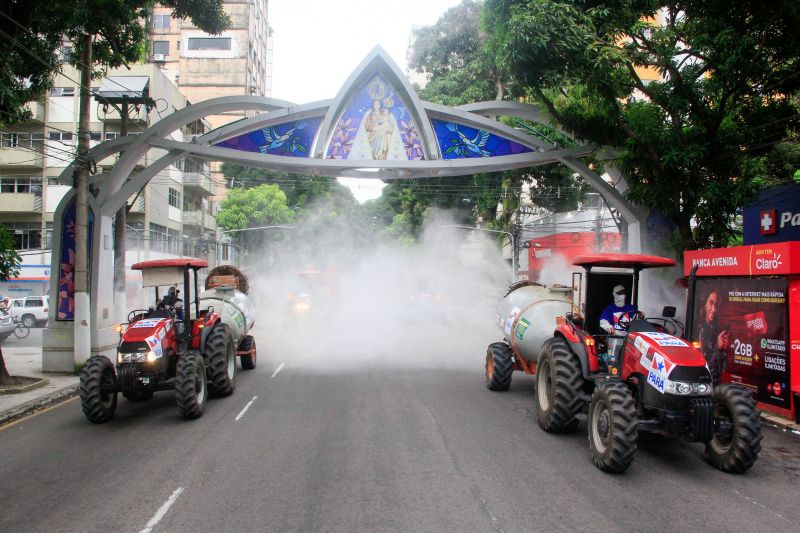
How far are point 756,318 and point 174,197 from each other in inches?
1660

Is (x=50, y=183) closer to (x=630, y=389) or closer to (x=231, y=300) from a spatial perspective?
(x=231, y=300)

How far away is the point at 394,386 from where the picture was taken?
1282 cm

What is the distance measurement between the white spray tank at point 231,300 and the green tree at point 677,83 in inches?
335

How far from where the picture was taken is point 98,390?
9328 mm

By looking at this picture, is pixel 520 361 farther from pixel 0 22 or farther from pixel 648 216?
pixel 0 22

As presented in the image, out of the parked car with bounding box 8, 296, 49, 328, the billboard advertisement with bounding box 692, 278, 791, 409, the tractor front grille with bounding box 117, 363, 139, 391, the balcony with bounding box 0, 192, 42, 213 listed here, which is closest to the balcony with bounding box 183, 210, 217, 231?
the balcony with bounding box 0, 192, 42, 213

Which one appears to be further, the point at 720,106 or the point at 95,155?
the point at 95,155

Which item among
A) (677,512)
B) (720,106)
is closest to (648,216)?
(720,106)

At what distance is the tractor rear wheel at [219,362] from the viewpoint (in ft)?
36.8

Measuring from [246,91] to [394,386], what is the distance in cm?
6070

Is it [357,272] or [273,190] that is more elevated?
[273,190]

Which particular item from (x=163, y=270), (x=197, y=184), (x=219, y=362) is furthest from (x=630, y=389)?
(x=197, y=184)

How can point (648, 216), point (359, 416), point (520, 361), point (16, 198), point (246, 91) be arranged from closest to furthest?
1. point (359, 416)
2. point (520, 361)
3. point (648, 216)
4. point (16, 198)
5. point (246, 91)

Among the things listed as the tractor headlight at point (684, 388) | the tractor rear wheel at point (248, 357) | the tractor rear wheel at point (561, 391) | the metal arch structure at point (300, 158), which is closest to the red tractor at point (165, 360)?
the tractor rear wheel at point (248, 357)
